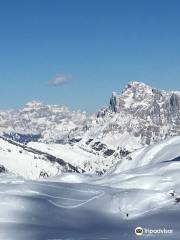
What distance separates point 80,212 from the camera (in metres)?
51.1

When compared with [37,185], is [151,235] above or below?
below

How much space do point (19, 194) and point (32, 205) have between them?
4797 millimetres

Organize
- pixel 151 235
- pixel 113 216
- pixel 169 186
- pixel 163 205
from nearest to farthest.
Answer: pixel 151 235 → pixel 113 216 → pixel 163 205 → pixel 169 186

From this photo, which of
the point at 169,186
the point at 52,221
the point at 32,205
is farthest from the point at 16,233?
the point at 169,186

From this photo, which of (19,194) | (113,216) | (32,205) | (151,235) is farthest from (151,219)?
(19,194)

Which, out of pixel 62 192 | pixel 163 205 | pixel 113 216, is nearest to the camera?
pixel 113 216

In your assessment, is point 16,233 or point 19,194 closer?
point 16,233

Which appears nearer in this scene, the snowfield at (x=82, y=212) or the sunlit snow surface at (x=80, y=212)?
the snowfield at (x=82, y=212)

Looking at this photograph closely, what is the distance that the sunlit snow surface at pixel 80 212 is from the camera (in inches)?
1729

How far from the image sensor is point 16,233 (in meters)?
43.3

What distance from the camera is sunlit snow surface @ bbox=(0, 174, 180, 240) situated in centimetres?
4391

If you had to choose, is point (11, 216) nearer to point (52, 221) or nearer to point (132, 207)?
point (52, 221)

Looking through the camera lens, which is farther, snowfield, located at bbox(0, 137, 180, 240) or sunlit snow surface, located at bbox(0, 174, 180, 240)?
sunlit snow surface, located at bbox(0, 174, 180, 240)

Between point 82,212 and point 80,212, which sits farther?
point 82,212
